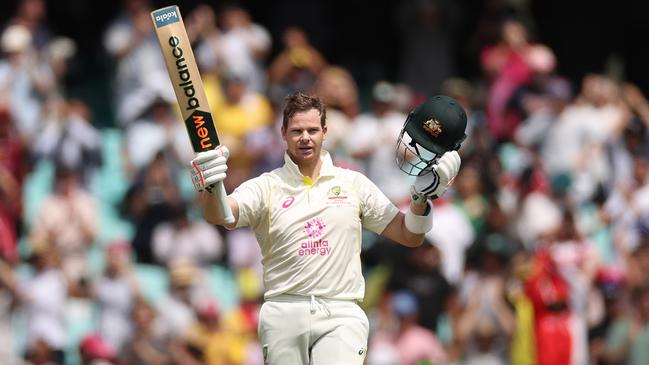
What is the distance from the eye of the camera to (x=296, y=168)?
9859mm

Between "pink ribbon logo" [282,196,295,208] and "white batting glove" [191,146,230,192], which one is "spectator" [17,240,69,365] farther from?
"white batting glove" [191,146,230,192]

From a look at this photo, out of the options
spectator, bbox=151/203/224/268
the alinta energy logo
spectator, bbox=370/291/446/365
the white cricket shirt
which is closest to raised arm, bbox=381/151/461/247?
the white cricket shirt

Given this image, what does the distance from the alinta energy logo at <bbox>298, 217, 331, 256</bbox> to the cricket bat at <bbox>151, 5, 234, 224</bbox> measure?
2.50 feet

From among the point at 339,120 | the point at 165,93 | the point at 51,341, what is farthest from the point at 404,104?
the point at 51,341

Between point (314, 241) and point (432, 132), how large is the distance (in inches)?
38.6

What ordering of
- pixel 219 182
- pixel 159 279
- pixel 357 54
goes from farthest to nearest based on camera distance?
pixel 357 54, pixel 159 279, pixel 219 182

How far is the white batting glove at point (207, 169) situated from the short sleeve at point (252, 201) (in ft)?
0.87

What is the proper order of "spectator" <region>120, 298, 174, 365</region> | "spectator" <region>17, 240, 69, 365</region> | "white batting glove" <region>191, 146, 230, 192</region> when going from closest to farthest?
1. "white batting glove" <region>191, 146, 230, 192</region>
2. "spectator" <region>120, 298, 174, 365</region>
3. "spectator" <region>17, 240, 69, 365</region>

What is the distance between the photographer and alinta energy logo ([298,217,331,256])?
31.7ft

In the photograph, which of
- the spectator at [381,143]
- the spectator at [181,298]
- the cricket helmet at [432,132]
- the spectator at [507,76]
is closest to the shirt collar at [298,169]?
the cricket helmet at [432,132]

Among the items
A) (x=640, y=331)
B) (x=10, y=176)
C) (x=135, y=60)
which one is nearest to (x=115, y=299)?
(x=10, y=176)

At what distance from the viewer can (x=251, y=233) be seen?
16.7 m

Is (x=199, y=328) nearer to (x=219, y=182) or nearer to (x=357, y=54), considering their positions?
(x=219, y=182)

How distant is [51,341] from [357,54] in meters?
8.49
